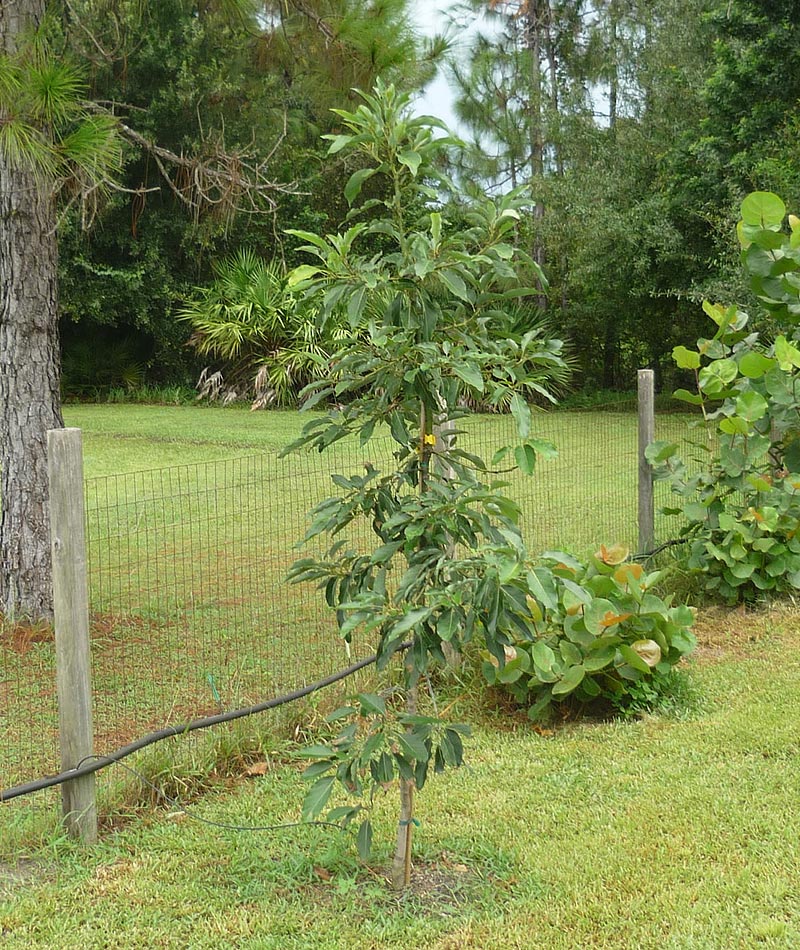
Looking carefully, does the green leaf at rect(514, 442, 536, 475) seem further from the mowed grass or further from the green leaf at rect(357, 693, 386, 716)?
the mowed grass

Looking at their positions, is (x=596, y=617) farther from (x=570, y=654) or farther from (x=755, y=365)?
(x=755, y=365)

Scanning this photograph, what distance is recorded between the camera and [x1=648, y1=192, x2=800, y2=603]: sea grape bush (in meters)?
5.41

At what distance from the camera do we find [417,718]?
2.67 meters

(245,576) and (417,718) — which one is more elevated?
(417,718)

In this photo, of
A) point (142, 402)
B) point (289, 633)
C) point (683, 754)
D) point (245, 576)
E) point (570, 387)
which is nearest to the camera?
point (683, 754)

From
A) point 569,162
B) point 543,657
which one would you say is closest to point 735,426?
point 543,657

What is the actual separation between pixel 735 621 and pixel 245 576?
2883mm

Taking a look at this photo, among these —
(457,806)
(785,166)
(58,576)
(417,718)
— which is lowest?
(457,806)

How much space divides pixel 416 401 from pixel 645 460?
130 inches

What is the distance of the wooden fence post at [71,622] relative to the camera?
316 cm

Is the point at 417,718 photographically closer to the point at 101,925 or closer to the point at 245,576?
the point at 101,925

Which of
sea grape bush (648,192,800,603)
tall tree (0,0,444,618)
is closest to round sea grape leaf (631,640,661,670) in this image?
sea grape bush (648,192,800,603)

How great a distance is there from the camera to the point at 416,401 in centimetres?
283

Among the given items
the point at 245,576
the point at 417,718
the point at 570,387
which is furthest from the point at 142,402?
the point at 417,718
